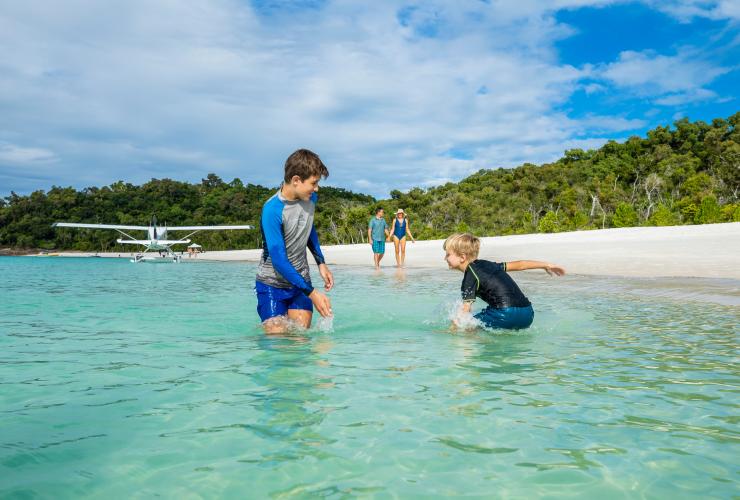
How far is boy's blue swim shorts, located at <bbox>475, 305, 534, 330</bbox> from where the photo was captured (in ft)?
19.7

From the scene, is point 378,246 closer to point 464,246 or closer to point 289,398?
point 464,246

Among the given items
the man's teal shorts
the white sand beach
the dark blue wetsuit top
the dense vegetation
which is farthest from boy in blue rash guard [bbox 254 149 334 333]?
the dense vegetation

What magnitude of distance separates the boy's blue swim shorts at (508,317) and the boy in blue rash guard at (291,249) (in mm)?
1905

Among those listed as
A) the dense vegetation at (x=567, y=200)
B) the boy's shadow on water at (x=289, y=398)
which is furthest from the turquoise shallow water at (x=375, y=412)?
the dense vegetation at (x=567, y=200)

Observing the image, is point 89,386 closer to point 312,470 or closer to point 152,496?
point 152,496

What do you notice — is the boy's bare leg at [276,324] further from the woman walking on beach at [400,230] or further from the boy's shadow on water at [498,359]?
the woman walking on beach at [400,230]

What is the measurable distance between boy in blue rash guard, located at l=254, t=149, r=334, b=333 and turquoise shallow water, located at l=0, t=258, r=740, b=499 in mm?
352

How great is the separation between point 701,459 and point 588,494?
737mm

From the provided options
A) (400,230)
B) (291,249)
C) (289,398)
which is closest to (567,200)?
(400,230)

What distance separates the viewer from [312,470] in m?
2.42

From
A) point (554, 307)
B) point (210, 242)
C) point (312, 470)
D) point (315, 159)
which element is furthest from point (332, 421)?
point (210, 242)

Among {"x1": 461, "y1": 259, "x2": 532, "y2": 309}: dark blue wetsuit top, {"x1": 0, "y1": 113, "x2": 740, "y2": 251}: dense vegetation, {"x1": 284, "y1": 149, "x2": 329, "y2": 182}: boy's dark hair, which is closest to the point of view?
{"x1": 284, "y1": 149, "x2": 329, "y2": 182}: boy's dark hair

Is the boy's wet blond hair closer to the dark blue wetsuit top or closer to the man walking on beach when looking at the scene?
the dark blue wetsuit top

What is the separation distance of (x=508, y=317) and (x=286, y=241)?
8.73ft
